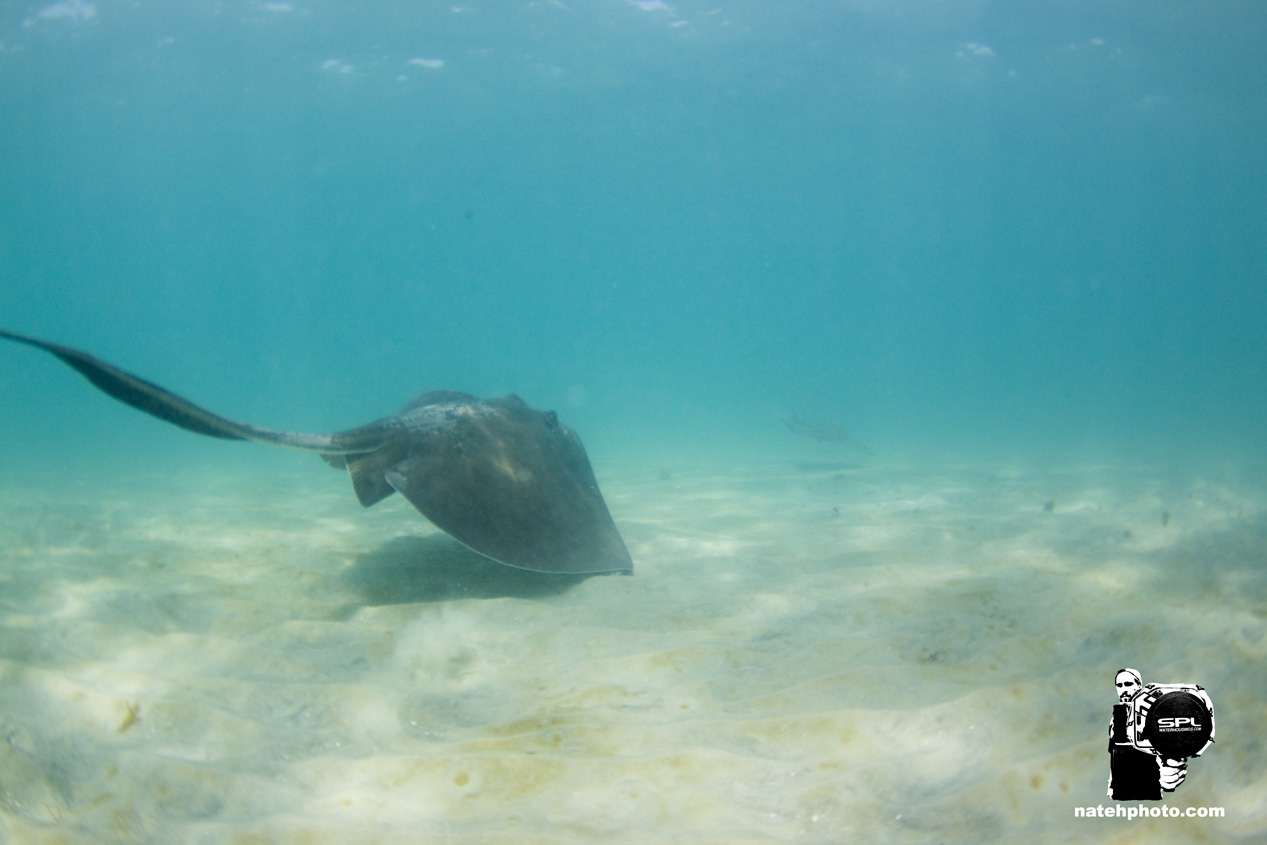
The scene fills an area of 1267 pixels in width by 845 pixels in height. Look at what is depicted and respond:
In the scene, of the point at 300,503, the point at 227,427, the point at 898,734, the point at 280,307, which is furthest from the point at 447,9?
the point at 280,307

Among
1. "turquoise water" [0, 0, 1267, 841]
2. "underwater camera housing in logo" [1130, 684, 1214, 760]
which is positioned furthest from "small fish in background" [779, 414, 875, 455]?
"underwater camera housing in logo" [1130, 684, 1214, 760]

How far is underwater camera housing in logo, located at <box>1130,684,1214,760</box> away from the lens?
5.72 ft

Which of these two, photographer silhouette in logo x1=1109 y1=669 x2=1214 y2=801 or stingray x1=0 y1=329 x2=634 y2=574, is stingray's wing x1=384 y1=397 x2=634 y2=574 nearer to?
stingray x1=0 y1=329 x2=634 y2=574

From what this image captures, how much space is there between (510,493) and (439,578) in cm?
100

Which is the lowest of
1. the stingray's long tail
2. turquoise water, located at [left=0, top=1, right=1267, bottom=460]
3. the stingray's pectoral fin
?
the stingray's pectoral fin

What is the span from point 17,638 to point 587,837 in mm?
3053

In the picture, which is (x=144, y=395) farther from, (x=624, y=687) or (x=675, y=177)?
(x=675, y=177)

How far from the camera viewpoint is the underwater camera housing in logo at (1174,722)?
68.6 inches

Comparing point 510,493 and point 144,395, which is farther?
point 510,493

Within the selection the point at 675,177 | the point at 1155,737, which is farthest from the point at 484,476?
the point at 675,177

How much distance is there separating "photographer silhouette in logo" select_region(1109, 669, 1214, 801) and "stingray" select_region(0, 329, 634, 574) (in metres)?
2.45

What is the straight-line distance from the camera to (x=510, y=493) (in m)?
3.79

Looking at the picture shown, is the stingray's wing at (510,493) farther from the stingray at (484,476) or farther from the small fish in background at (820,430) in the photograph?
the small fish in background at (820,430)

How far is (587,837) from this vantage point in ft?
5.21
